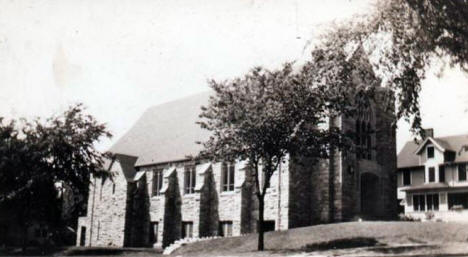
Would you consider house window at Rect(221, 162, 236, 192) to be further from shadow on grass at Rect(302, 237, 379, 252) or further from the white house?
the white house

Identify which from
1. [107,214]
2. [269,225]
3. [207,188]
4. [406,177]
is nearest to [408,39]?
[269,225]

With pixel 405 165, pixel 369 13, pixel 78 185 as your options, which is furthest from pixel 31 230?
pixel 369 13

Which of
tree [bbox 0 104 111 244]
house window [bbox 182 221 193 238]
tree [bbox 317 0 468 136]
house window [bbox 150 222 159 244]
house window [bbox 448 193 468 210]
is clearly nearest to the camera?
tree [bbox 317 0 468 136]

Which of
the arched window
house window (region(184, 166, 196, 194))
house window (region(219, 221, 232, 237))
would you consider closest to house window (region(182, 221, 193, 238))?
house window (region(184, 166, 196, 194))

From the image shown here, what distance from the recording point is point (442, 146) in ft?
153

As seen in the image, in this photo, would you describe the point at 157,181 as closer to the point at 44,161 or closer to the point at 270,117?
the point at 44,161

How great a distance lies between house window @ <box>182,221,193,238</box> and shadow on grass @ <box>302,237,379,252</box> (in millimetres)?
15065

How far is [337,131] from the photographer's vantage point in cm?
2298

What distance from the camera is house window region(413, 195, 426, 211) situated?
46.7m

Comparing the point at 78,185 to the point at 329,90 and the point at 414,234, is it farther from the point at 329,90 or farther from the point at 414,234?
Result: the point at 414,234

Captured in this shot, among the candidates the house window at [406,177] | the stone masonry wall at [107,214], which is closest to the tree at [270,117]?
the stone masonry wall at [107,214]

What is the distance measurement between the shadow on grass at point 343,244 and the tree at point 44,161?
15.2 meters

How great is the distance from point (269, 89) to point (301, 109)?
1.66 metres

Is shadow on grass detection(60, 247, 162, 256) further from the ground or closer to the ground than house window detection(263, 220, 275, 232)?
closer to the ground
